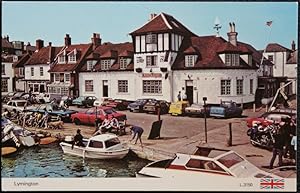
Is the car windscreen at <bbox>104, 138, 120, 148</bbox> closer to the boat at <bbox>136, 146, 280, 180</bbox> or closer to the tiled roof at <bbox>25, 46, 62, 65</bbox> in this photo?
the boat at <bbox>136, 146, 280, 180</bbox>

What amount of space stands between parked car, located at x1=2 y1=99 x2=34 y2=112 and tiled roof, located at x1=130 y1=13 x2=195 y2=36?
0.97 meters

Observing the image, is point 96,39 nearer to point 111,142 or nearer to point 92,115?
point 92,115

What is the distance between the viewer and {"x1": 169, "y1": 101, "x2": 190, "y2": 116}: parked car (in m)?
2.75

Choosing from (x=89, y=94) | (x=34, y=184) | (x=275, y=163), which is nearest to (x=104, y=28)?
(x=89, y=94)

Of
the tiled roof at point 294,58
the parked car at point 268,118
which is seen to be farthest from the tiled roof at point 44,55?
the tiled roof at point 294,58

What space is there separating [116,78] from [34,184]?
957mm

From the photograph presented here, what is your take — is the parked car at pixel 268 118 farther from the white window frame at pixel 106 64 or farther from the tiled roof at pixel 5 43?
the tiled roof at pixel 5 43

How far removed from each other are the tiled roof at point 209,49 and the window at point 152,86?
0.21 meters

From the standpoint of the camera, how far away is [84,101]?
9.21 ft

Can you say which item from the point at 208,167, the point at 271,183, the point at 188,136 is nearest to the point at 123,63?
the point at 188,136

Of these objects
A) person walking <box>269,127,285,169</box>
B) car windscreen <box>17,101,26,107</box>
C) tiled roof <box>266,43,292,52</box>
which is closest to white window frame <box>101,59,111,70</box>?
car windscreen <box>17,101,26,107</box>

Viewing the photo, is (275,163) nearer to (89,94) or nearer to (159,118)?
(159,118)

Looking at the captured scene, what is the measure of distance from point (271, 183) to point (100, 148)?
1.21 m

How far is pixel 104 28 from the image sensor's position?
2729mm
